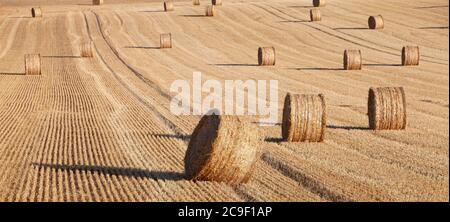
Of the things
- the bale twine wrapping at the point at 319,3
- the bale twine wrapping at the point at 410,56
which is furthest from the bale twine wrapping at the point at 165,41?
the bale twine wrapping at the point at 319,3

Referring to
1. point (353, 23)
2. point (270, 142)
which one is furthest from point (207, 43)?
point (270, 142)

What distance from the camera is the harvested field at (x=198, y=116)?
12.4m

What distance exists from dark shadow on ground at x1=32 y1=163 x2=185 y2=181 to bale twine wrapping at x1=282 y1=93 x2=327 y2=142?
3.64 metres

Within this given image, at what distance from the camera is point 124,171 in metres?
13.5

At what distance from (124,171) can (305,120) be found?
447 cm

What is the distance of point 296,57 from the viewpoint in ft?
120

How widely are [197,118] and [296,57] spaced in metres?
17.6

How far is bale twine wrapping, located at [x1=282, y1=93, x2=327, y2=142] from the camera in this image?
52.2 feet

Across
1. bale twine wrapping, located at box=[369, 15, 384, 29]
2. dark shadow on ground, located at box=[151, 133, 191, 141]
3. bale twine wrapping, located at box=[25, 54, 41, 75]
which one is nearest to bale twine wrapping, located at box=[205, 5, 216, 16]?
bale twine wrapping, located at box=[369, 15, 384, 29]

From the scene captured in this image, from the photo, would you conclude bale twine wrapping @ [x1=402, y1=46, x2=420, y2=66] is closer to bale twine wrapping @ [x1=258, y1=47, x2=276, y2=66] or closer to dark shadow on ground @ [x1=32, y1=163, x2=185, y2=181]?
bale twine wrapping @ [x1=258, y1=47, x2=276, y2=66]

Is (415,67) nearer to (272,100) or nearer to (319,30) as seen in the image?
(272,100)

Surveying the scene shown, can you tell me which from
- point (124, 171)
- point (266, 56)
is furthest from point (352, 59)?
point (124, 171)

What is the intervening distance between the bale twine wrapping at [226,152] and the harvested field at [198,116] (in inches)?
9.5

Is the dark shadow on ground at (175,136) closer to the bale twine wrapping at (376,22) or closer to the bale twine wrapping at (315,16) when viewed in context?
the bale twine wrapping at (376,22)
